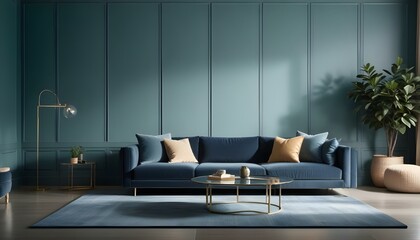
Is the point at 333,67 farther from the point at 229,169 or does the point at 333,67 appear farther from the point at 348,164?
the point at 229,169

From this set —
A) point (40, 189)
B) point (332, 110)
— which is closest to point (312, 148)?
point (332, 110)

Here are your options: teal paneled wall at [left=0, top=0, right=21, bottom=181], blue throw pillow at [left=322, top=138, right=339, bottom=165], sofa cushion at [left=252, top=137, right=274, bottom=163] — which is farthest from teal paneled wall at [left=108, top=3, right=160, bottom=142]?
blue throw pillow at [left=322, top=138, right=339, bottom=165]

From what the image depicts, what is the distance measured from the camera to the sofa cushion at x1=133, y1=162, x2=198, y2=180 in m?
6.93

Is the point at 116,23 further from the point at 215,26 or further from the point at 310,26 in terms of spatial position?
the point at 310,26

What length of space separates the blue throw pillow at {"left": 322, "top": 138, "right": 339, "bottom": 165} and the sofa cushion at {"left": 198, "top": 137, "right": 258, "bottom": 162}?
975 mm

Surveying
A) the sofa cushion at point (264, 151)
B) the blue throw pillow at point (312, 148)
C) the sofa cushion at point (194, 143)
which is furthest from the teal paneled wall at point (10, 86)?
the blue throw pillow at point (312, 148)

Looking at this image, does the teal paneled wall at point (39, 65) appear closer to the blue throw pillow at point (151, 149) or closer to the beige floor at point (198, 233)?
the blue throw pillow at point (151, 149)

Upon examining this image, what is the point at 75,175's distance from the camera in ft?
26.6

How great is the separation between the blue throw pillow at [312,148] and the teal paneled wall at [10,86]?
13.4ft

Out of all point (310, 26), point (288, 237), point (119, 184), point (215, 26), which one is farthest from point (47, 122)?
point (288, 237)

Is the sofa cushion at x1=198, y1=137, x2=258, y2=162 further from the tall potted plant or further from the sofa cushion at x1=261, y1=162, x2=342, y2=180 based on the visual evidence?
the tall potted plant

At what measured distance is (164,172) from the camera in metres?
6.93

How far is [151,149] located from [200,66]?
150cm

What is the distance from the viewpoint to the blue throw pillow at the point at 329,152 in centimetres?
721
